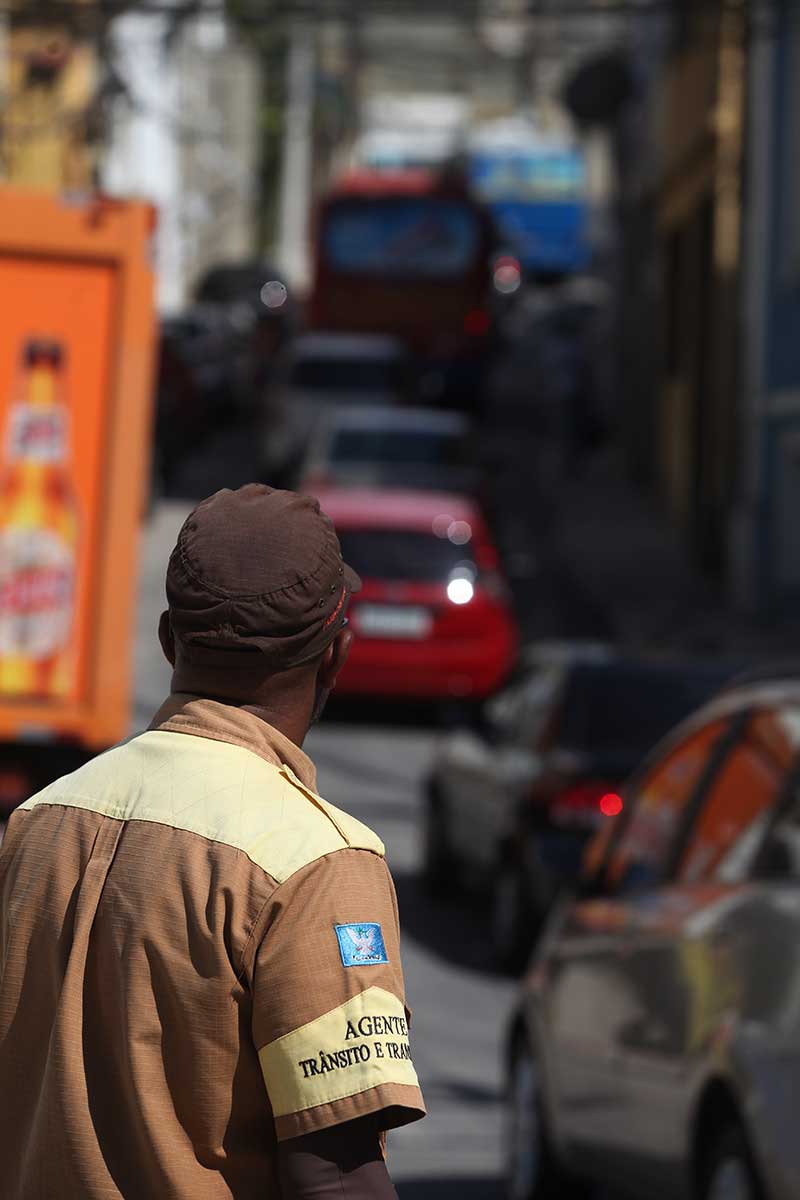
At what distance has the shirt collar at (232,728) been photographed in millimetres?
2625

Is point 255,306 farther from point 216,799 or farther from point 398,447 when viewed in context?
point 216,799

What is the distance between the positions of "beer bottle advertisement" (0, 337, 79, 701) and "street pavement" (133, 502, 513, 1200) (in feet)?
6.93

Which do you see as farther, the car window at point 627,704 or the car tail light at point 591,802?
the car window at point 627,704

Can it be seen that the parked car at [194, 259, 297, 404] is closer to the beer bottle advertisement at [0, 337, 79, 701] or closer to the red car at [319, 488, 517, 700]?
the red car at [319, 488, 517, 700]

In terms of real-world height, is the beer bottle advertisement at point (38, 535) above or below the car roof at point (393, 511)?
below

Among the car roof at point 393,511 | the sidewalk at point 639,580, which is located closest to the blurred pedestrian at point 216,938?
the car roof at point 393,511

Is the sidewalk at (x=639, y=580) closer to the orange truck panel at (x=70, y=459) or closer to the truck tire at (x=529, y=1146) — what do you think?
the orange truck panel at (x=70, y=459)

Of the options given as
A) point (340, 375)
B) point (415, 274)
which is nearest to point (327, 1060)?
point (340, 375)

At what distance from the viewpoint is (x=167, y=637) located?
274 cm

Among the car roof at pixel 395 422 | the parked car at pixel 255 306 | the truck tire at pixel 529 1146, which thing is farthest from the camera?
the parked car at pixel 255 306

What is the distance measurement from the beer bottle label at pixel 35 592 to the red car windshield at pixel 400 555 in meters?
7.25

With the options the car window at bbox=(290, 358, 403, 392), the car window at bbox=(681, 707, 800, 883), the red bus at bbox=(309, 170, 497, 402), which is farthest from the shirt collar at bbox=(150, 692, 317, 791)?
the red bus at bbox=(309, 170, 497, 402)

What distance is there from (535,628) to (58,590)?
39.7 feet

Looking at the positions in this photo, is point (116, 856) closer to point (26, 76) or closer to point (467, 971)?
point (467, 971)
